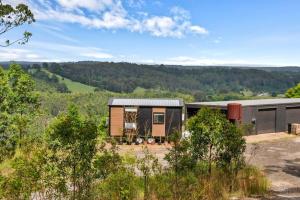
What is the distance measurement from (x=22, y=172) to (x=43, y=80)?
19216 centimetres

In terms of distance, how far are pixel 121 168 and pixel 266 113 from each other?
30267mm

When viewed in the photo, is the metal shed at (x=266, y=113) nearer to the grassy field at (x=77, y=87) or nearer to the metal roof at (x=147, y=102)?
A: the metal roof at (x=147, y=102)

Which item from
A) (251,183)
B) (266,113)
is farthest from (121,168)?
(266,113)

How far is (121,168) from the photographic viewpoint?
1062 cm

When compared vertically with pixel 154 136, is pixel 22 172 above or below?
above

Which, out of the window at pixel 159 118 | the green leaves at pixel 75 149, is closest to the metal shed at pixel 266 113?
the window at pixel 159 118

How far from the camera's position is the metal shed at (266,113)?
36375 millimetres

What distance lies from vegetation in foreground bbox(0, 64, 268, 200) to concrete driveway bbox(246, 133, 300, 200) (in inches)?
50.6

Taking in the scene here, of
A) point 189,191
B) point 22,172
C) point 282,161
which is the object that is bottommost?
point 282,161

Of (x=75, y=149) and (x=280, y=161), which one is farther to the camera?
(x=280, y=161)

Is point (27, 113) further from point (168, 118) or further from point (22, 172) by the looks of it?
point (22, 172)

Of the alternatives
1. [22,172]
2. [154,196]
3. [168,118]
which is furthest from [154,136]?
[22,172]

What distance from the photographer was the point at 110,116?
112 ft

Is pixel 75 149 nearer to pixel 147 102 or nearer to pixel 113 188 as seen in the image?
pixel 113 188
